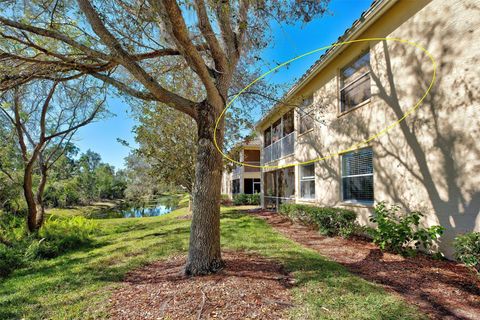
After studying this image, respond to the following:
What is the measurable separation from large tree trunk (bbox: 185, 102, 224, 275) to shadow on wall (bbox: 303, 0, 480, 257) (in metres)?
4.86

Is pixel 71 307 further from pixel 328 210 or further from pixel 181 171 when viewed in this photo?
pixel 181 171

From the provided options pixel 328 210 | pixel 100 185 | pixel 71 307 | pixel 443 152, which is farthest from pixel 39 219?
pixel 100 185

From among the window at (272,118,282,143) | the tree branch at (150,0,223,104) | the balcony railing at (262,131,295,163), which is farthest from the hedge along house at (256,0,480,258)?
the window at (272,118,282,143)

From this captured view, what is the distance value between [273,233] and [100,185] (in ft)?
153

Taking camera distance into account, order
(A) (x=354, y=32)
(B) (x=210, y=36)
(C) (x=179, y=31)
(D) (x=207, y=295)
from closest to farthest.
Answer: (D) (x=207, y=295), (C) (x=179, y=31), (B) (x=210, y=36), (A) (x=354, y=32)

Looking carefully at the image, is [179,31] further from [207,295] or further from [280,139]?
[280,139]

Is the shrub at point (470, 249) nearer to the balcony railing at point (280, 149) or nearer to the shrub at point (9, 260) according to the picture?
the balcony railing at point (280, 149)

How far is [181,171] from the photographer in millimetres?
15078

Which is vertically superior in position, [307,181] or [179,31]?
[179,31]

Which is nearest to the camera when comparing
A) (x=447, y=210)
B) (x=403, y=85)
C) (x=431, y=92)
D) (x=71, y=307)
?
(x=71, y=307)

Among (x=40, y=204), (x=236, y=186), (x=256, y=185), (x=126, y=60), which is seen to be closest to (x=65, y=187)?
(x=40, y=204)

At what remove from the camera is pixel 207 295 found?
12.2 ft

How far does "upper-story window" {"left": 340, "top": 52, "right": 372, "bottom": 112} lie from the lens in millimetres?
8164

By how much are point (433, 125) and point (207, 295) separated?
5.94 metres
